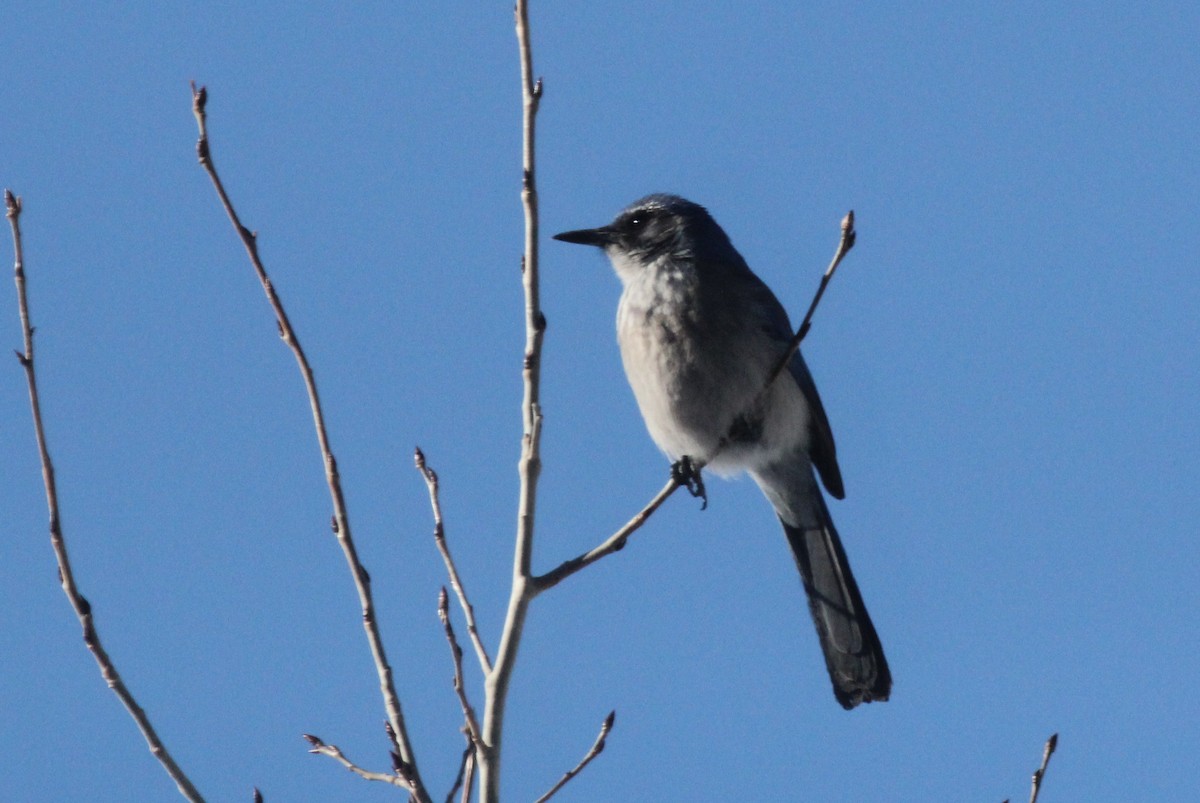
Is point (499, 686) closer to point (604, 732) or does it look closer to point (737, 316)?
point (604, 732)

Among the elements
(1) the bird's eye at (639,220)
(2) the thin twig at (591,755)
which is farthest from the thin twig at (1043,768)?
(1) the bird's eye at (639,220)

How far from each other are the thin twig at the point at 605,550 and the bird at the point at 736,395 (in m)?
1.76

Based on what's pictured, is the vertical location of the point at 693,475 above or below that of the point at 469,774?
above

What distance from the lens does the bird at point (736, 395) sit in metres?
5.80

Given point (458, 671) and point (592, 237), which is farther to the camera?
point (592, 237)

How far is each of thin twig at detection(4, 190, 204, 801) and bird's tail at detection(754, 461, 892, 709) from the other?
3536 millimetres

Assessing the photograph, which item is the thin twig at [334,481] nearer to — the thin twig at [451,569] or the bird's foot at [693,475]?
the thin twig at [451,569]

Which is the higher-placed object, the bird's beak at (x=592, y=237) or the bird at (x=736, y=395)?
the bird's beak at (x=592, y=237)

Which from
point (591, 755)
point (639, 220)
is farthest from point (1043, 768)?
point (639, 220)

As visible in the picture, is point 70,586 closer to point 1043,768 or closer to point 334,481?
point 334,481

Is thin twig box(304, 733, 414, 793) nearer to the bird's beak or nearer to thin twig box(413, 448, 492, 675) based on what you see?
thin twig box(413, 448, 492, 675)

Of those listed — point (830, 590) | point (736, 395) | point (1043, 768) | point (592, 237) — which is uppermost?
point (592, 237)

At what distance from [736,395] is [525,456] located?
99.3 inches

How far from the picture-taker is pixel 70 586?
3.08 meters
